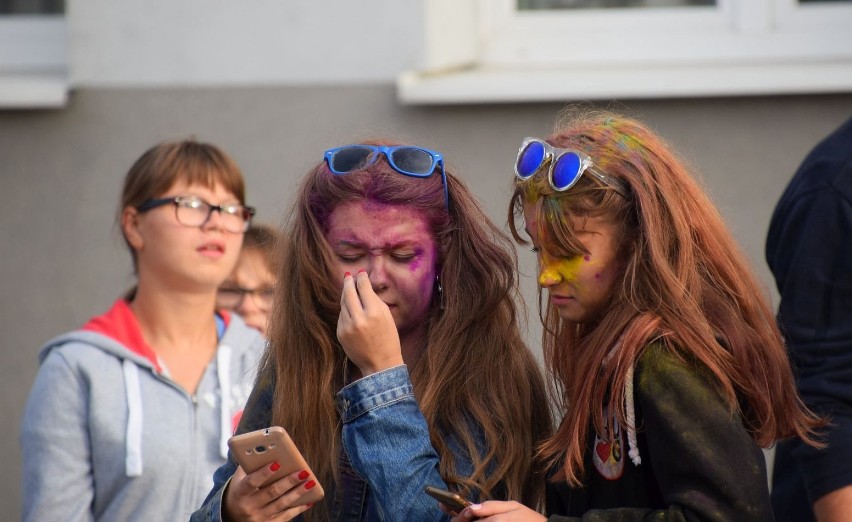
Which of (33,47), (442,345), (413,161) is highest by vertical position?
(33,47)

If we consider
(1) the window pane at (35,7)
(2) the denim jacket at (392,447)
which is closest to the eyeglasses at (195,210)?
(2) the denim jacket at (392,447)

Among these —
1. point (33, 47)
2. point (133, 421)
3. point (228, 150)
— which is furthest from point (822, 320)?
point (33, 47)

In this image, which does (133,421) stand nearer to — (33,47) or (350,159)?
(350,159)

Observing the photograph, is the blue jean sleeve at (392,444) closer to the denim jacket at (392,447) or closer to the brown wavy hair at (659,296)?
the denim jacket at (392,447)

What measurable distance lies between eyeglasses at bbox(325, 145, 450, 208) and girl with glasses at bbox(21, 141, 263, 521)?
1.21 m

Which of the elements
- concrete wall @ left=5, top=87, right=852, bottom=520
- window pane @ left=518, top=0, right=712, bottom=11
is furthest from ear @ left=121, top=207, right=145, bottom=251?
window pane @ left=518, top=0, right=712, bottom=11

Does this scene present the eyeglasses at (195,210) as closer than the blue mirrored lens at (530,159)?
No

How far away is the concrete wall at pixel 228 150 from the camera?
16.4 ft

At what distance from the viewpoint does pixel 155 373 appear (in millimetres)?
3561

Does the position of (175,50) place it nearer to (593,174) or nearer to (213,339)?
(213,339)

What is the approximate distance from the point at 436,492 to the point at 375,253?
22.9 inches

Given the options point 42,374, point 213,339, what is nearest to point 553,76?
point 213,339

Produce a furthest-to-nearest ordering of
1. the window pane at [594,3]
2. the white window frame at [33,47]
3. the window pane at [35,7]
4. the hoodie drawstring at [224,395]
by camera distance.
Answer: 1. the window pane at [35,7]
2. the white window frame at [33,47]
3. the window pane at [594,3]
4. the hoodie drawstring at [224,395]

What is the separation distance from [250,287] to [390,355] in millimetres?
2385
